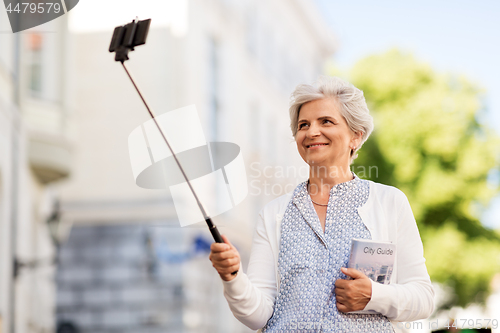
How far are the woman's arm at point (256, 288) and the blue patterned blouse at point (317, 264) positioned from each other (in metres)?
0.06

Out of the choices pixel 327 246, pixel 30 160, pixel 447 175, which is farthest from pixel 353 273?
pixel 447 175

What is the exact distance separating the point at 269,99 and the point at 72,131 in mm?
13743

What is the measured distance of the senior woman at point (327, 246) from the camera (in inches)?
95.4

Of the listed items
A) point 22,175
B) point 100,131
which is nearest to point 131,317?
point 100,131

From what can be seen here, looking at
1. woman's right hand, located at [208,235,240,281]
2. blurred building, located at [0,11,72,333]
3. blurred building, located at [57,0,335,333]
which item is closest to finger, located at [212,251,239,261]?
woman's right hand, located at [208,235,240,281]

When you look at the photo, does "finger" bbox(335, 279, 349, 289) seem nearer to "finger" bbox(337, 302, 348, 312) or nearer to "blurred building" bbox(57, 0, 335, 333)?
"finger" bbox(337, 302, 348, 312)

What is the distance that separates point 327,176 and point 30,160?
8.93m

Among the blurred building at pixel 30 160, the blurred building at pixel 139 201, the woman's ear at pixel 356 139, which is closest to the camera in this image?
the woman's ear at pixel 356 139

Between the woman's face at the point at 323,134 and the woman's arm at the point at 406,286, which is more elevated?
the woman's face at the point at 323,134

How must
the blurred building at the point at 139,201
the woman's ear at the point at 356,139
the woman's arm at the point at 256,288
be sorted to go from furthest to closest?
the blurred building at the point at 139,201 → the woman's ear at the point at 356,139 → the woman's arm at the point at 256,288

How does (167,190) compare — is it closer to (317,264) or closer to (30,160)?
(30,160)

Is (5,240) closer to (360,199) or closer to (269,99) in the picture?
(360,199)

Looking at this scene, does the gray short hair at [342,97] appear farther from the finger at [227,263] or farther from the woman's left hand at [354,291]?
the finger at [227,263]

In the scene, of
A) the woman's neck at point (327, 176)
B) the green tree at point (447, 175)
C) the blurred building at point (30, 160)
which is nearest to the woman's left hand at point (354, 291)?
the woman's neck at point (327, 176)
